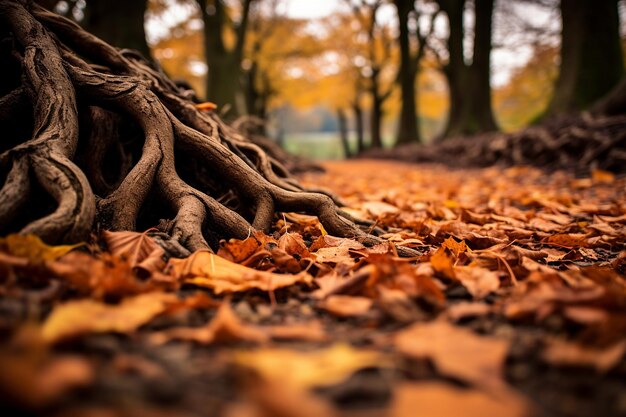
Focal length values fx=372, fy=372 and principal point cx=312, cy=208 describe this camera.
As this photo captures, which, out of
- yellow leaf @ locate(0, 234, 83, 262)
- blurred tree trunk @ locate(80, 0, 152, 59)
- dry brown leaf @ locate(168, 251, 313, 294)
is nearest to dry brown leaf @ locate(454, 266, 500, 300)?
dry brown leaf @ locate(168, 251, 313, 294)

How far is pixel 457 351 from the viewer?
2.19 feet

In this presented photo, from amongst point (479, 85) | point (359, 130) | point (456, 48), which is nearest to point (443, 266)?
point (479, 85)

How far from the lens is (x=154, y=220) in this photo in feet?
5.51

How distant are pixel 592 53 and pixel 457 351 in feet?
27.2

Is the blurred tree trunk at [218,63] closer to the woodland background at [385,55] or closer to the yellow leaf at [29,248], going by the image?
the woodland background at [385,55]

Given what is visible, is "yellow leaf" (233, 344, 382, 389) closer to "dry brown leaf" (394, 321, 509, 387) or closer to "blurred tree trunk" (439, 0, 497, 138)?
Answer: "dry brown leaf" (394, 321, 509, 387)

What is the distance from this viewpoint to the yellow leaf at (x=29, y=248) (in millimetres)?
970

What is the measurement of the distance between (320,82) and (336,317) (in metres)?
21.7

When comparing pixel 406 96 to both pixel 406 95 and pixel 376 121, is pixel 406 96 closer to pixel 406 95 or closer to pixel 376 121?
pixel 406 95

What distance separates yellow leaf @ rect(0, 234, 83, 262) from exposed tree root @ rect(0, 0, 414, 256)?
108mm

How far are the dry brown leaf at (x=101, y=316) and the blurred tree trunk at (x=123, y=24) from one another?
14.4ft

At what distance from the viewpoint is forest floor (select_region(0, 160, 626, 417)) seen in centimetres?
55

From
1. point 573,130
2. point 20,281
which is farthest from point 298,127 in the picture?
point 20,281

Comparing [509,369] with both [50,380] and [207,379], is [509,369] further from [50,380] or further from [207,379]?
[50,380]
